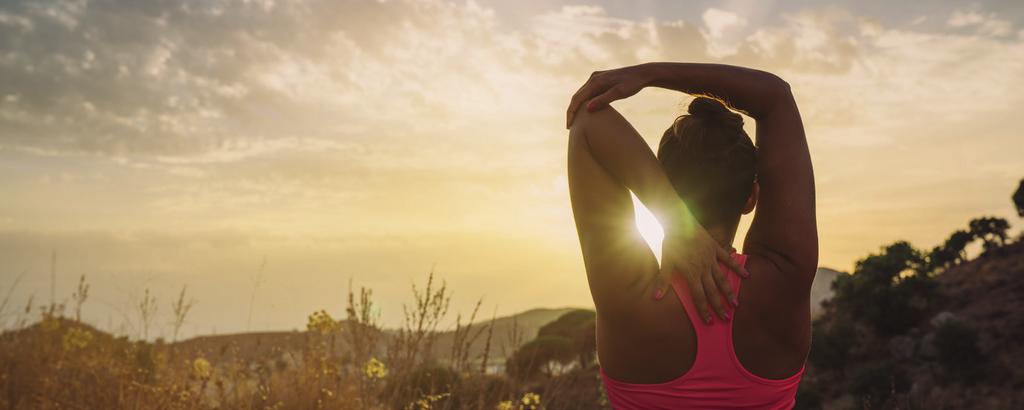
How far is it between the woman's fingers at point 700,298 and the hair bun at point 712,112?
16.8 inches

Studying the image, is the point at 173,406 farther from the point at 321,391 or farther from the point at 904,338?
the point at 904,338

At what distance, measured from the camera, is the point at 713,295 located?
1.64 m

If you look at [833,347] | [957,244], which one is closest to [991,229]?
[957,244]

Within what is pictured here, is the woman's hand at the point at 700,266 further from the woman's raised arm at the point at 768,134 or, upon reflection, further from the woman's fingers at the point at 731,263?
the woman's raised arm at the point at 768,134

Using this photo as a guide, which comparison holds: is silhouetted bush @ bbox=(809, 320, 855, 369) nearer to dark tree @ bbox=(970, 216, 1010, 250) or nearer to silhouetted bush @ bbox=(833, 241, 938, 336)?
silhouetted bush @ bbox=(833, 241, 938, 336)

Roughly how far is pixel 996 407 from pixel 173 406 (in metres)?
21.3

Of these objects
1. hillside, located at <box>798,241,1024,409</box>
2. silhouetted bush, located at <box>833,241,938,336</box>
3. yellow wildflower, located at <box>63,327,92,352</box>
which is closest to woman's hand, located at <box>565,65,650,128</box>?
yellow wildflower, located at <box>63,327,92,352</box>

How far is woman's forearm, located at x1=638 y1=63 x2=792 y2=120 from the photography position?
1858 mm

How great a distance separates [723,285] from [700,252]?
89 mm

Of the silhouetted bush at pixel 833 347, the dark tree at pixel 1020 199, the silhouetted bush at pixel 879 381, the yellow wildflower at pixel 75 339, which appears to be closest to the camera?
the yellow wildflower at pixel 75 339

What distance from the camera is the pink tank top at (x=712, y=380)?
168cm

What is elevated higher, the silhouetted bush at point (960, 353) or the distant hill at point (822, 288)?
the distant hill at point (822, 288)

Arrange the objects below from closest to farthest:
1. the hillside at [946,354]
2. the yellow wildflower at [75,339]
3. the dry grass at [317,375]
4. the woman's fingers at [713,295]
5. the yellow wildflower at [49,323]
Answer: the woman's fingers at [713,295], the dry grass at [317,375], the yellow wildflower at [75,339], the yellow wildflower at [49,323], the hillside at [946,354]

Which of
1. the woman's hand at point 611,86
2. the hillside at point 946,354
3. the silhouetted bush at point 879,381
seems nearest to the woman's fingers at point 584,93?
the woman's hand at point 611,86
